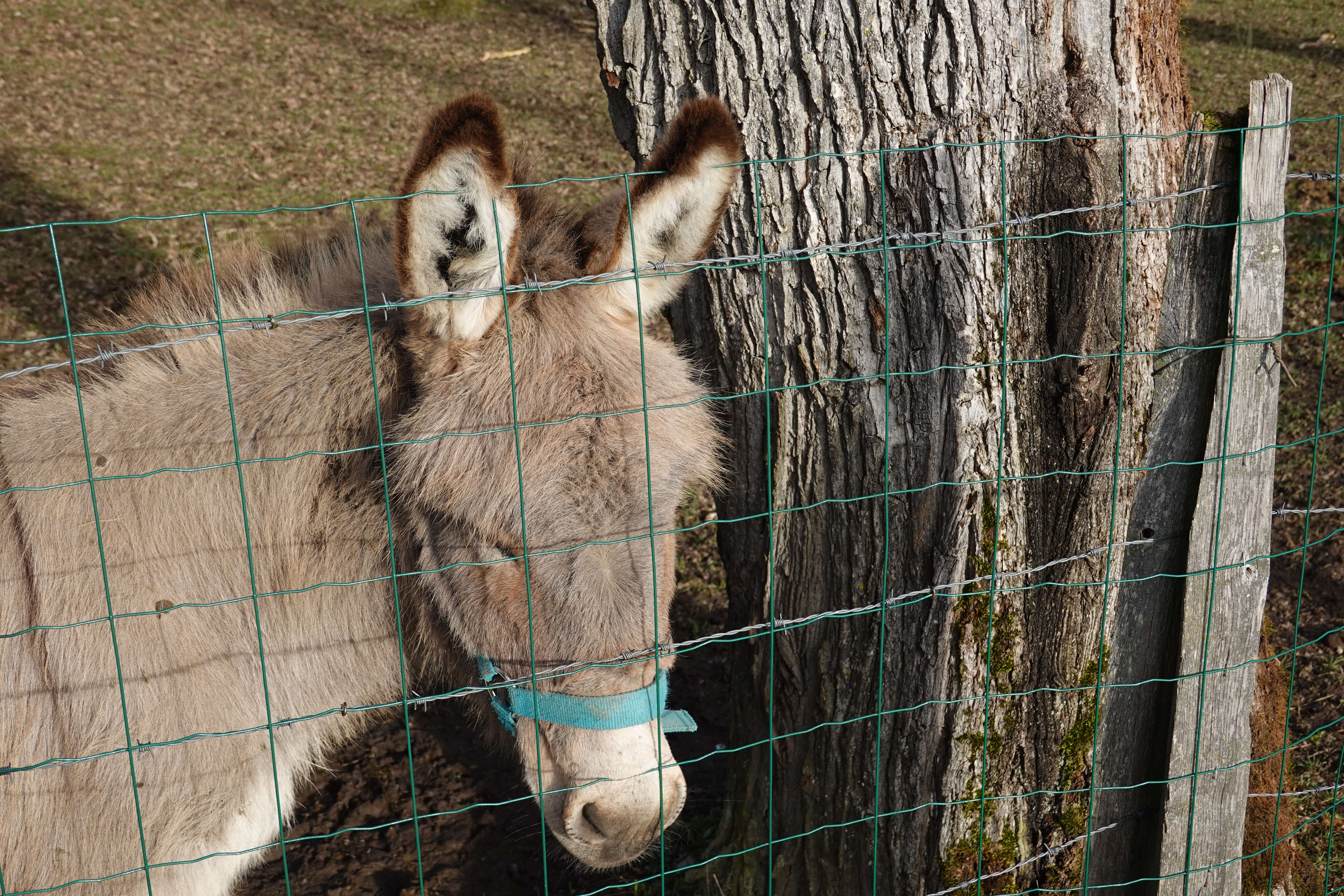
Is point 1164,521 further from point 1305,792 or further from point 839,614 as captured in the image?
point 1305,792

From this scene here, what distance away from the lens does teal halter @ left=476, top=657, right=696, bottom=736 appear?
2.02 metres

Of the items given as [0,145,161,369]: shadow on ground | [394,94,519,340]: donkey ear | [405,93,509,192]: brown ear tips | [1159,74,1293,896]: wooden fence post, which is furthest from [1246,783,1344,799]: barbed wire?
[0,145,161,369]: shadow on ground

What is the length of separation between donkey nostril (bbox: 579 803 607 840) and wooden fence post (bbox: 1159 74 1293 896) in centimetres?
141

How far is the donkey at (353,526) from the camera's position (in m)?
2.00

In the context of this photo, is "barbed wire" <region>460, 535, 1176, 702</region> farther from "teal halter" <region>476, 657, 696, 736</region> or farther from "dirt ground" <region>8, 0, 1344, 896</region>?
"dirt ground" <region>8, 0, 1344, 896</region>

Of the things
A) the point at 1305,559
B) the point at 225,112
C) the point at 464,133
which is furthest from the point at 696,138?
the point at 225,112

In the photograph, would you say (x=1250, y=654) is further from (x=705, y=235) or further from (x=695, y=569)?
(x=695, y=569)

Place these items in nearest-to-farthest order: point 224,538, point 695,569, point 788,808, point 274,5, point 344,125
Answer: point 224,538
point 788,808
point 695,569
point 344,125
point 274,5

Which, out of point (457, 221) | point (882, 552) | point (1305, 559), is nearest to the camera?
point (457, 221)

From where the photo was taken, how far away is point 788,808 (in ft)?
9.30

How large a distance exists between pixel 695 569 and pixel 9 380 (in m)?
2.99

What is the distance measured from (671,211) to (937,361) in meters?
0.73

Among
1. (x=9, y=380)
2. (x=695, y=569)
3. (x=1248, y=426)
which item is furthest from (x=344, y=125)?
(x=1248, y=426)

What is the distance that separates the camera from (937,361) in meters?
2.33
